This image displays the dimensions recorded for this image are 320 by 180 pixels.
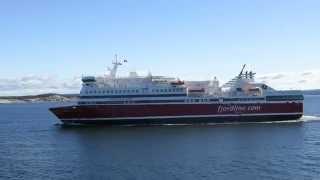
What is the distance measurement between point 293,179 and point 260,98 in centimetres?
4359

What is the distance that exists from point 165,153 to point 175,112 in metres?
28.1

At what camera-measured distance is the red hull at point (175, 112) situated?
7344cm

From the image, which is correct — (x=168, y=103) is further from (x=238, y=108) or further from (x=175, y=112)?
(x=238, y=108)

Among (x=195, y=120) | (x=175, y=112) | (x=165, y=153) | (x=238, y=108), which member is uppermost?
(x=238, y=108)

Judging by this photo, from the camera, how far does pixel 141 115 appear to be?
7438 cm

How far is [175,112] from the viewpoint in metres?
75.0

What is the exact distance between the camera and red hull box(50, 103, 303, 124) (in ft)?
241

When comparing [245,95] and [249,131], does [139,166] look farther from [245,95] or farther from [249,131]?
[245,95]

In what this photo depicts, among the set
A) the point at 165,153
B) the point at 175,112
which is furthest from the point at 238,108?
the point at 165,153

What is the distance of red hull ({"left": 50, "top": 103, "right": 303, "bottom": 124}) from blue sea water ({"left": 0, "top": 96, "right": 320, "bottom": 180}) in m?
2.90

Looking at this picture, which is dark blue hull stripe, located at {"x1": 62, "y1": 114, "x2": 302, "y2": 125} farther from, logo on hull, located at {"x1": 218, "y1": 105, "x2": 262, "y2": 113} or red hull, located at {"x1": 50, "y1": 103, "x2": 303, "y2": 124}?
logo on hull, located at {"x1": 218, "y1": 105, "x2": 262, "y2": 113}

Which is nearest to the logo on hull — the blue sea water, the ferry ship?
the ferry ship

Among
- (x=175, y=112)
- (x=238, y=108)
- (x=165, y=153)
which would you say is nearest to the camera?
(x=165, y=153)

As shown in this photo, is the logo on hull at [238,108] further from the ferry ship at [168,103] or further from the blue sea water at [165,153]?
the blue sea water at [165,153]
